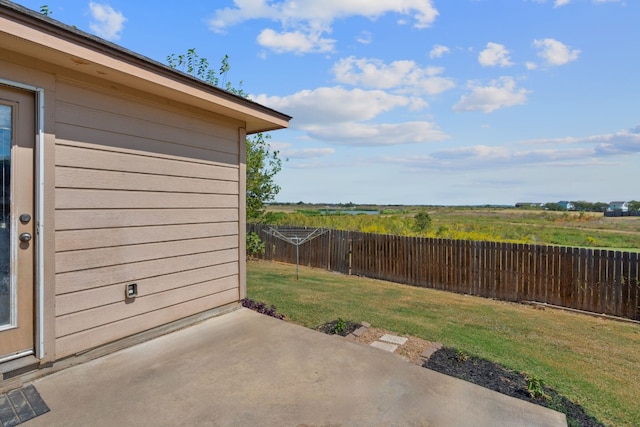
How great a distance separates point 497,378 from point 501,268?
5.02 metres

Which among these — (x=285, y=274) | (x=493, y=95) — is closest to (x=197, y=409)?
(x=285, y=274)

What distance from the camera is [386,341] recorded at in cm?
368

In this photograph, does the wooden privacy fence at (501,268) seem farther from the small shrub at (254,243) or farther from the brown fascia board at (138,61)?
the brown fascia board at (138,61)

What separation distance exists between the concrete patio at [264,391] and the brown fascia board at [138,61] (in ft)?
7.24

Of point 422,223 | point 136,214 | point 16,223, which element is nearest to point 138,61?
point 136,214

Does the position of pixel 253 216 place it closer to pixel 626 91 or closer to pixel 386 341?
pixel 386 341

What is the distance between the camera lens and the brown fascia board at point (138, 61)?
1.84 metres

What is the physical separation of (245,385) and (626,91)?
26.7 feet

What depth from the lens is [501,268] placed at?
23.3 ft

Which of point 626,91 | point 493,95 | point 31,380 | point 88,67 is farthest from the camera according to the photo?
point 493,95

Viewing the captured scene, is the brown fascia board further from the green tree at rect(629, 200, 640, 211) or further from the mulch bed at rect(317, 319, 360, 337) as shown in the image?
the green tree at rect(629, 200, 640, 211)

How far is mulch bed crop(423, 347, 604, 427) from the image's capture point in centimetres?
229

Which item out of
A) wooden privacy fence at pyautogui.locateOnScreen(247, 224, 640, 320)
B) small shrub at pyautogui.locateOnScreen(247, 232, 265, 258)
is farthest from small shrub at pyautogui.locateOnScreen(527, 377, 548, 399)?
small shrub at pyautogui.locateOnScreen(247, 232, 265, 258)

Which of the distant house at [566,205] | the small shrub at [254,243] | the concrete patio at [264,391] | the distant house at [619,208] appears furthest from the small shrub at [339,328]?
the distant house at [566,205]
